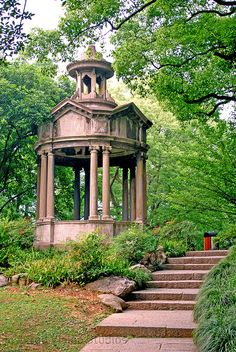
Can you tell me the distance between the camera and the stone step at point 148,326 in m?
7.30

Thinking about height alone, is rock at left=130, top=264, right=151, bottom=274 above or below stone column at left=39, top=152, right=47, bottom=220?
below

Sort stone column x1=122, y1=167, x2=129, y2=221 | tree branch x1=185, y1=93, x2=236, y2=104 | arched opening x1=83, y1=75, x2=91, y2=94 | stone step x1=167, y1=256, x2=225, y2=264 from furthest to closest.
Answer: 1. stone column x1=122, y1=167, x2=129, y2=221
2. arched opening x1=83, y1=75, x2=91, y2=94
3. stone step x1=167, y1=256, x2=225, y2=264
4. tree branch x1=185, y1=93, x2=236, y2=104

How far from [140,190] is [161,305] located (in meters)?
9.70

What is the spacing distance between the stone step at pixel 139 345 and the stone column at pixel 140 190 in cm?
1134

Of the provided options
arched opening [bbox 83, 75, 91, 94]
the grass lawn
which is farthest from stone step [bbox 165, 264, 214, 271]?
arched opening [bbox 83, 75, 91, 94]

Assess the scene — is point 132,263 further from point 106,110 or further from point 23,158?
point 23,158

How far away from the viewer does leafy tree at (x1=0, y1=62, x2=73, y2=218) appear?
17203mm

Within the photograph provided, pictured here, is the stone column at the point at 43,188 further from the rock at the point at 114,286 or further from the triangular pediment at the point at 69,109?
the rock at the point at 114,286

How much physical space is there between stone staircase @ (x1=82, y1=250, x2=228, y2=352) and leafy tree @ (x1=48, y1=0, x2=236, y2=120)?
4707 mm

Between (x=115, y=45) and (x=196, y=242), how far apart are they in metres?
8.05

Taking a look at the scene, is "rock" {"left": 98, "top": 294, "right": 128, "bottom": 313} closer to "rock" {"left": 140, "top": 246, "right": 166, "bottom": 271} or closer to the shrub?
"rock" {"left": 140, "top": 246, "right": 166, "bottom": 271}

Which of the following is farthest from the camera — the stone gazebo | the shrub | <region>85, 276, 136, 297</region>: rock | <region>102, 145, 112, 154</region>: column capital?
<region>102, 145, 112, 154</region>: column capital

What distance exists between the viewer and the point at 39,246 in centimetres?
1709

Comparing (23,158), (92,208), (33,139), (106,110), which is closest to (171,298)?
(92,208)
